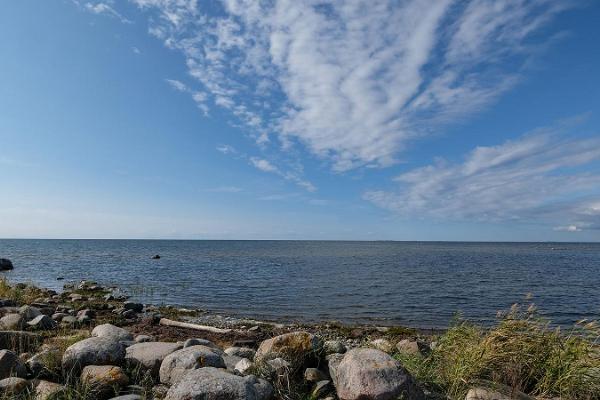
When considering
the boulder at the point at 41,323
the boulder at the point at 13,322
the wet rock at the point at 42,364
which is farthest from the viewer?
the boulder at the point at 41,323

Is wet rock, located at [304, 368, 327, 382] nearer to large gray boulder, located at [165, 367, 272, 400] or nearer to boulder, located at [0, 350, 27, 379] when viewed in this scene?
large gray boulder, located at [165, 367, 272, 400]

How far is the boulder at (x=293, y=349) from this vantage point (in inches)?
260

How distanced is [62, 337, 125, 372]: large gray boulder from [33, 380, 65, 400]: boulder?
1.69ft

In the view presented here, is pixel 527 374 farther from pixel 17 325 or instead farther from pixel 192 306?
pixel 192 306

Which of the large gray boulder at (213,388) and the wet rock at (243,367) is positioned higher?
the large gray boulder at (213,388)

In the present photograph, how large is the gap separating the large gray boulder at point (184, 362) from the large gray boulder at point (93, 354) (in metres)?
0.94

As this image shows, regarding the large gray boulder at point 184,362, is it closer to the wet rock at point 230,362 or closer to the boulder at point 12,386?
the wet rock at point 230,362

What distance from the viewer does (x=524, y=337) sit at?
21.4 ft

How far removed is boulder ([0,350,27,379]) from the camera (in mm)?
6022

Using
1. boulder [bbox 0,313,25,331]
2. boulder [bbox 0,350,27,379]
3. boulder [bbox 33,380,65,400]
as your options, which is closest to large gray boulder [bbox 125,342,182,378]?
boulder [bbox 33,380,65,400]

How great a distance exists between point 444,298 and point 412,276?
480 inches

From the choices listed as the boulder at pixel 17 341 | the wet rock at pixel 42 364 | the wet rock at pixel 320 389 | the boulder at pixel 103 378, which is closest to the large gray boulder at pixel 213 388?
the wet rock at pixel 320 389

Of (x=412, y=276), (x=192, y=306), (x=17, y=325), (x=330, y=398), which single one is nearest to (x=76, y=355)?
(x=330, y=398)

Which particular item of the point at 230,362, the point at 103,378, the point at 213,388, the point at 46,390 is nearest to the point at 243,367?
the point at 230,362
